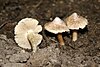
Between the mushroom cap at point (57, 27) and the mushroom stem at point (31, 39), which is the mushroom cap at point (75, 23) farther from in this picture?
the mushroom stem at point (31, 39)

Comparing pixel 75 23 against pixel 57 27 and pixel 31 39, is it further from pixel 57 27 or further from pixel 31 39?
pixel 31 39

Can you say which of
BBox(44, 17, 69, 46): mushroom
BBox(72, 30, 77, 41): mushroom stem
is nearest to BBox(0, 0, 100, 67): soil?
BBox(72, 30, 77, 41): mushroom stem

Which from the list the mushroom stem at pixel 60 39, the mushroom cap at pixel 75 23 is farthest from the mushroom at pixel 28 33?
the mushroom cap at pixel 75 23

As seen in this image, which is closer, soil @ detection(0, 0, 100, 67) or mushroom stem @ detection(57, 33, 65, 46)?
soil @ detection(0, 0, 100, 67)

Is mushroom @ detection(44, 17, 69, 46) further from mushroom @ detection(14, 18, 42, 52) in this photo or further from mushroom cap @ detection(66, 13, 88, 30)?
mushroom @ detection(14, 18, 42, 52)

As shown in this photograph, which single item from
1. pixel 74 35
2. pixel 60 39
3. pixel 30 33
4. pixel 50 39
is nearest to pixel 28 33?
pixel 30 33

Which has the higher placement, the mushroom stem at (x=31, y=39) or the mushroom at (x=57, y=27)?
the mushroom at (x=57, y=27)

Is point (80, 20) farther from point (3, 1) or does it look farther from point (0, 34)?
point (3, 1)
